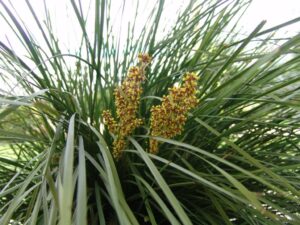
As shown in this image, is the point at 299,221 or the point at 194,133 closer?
the point at 299,221

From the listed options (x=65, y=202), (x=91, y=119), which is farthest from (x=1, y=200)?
(x=65, y=202)

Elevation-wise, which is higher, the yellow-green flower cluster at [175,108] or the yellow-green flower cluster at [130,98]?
the yellow-green flower cluster at [130,98]

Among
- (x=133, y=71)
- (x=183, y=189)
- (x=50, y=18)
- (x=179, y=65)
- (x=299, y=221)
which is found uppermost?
Answer: (x=50, y=18)

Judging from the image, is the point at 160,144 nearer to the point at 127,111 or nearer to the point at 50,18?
the point at 127,111

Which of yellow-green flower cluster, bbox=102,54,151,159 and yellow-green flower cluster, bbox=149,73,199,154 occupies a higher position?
yellow-green flower cluster, bbox=102,54,151,159
